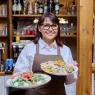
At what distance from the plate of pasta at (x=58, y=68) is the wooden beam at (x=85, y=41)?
101 centimetres

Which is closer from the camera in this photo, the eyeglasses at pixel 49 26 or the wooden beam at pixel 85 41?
the eyeglasses at pixel 49 26

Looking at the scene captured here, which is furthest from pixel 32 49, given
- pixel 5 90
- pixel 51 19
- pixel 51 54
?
pixel 5 90

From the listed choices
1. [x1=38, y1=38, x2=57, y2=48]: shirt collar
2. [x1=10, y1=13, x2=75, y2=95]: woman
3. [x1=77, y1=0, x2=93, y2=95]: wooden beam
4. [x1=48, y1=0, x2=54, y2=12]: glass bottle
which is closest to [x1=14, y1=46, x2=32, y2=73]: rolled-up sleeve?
[x1=10, y1=13, x2=75, y2=95]: woman

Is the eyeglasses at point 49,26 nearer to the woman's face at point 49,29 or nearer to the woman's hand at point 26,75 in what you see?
the woman's face at point 49,29

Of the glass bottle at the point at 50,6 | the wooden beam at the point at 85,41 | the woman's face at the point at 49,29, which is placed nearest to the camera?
the woman's face at the point at 49,29

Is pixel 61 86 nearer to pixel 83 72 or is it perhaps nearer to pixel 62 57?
pixel 62 57

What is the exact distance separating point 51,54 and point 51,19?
233 mm

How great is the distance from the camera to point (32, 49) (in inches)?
58.0

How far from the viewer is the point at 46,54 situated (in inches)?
58.1

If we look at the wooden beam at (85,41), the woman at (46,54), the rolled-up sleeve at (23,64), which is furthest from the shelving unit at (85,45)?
the rolled-up sleeve at (23,64)

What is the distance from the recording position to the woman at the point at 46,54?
143 centimetres

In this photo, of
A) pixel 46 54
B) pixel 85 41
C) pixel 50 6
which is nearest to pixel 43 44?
pixel 46 54

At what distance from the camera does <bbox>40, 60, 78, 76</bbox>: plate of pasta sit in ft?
4.55

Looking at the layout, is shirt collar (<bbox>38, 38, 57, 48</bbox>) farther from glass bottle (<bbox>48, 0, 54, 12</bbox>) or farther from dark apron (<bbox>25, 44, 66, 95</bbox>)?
glass bottle (<bbox>48, 0, 54, 12</bbox>)
